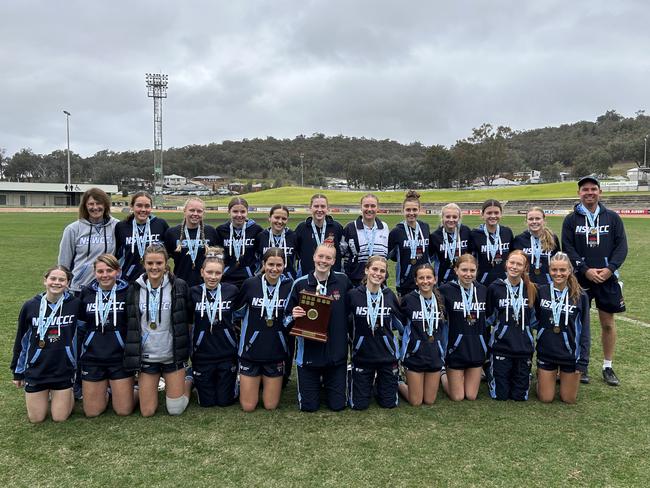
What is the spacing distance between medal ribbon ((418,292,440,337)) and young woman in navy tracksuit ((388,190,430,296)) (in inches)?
30.2

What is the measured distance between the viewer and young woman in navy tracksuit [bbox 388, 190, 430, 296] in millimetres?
5523

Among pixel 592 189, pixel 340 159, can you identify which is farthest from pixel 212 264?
pixel 340 159

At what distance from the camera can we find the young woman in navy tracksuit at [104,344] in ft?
14.1

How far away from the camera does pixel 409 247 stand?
18.2 ft

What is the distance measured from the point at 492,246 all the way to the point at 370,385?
2228mm

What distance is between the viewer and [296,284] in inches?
181

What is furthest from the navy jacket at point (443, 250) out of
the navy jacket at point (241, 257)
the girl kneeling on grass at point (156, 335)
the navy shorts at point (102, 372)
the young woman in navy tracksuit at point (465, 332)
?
the navy shorts at point (102, 372)

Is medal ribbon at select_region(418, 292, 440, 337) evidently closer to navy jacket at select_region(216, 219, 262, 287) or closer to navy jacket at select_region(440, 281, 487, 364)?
navy jacket at select_region(440, 281, 487, 364)

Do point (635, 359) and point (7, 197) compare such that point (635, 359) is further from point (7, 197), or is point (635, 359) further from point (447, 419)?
point (7, 197)

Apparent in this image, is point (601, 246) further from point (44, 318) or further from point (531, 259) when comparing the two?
point (44, 318)

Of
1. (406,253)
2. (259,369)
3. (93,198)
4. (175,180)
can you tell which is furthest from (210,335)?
(175,180)

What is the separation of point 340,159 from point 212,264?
13179 centimetres

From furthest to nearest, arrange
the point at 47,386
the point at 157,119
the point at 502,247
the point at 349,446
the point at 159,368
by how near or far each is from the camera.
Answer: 1. the point at 157,119
2. the point at 502,247
3. the point at 159,368
4. the point at 47,386
5. the point at 349,446

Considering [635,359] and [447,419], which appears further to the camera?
[635,359]
